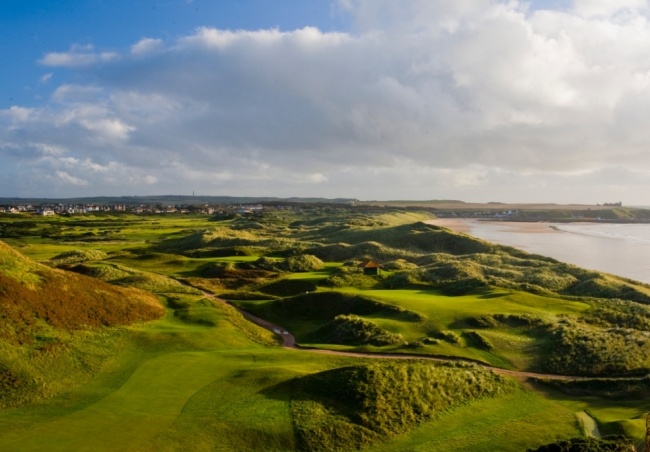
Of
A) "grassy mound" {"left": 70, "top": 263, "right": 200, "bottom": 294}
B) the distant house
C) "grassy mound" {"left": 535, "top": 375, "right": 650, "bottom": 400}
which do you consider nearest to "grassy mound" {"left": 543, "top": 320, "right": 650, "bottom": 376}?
"grassy mound" {"left": 535, "top": 375, "right": 650, "bottom": 400}

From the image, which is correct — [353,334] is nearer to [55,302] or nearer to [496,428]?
[496,428]

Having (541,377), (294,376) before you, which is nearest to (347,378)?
(294,376)

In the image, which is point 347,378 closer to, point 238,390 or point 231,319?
point 238,390

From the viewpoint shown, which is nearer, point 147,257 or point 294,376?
point 294,376

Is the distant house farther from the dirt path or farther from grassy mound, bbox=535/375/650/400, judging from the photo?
the dirt path

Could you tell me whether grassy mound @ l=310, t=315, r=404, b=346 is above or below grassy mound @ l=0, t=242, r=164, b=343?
below

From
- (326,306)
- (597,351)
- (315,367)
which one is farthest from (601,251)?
(315,367)
